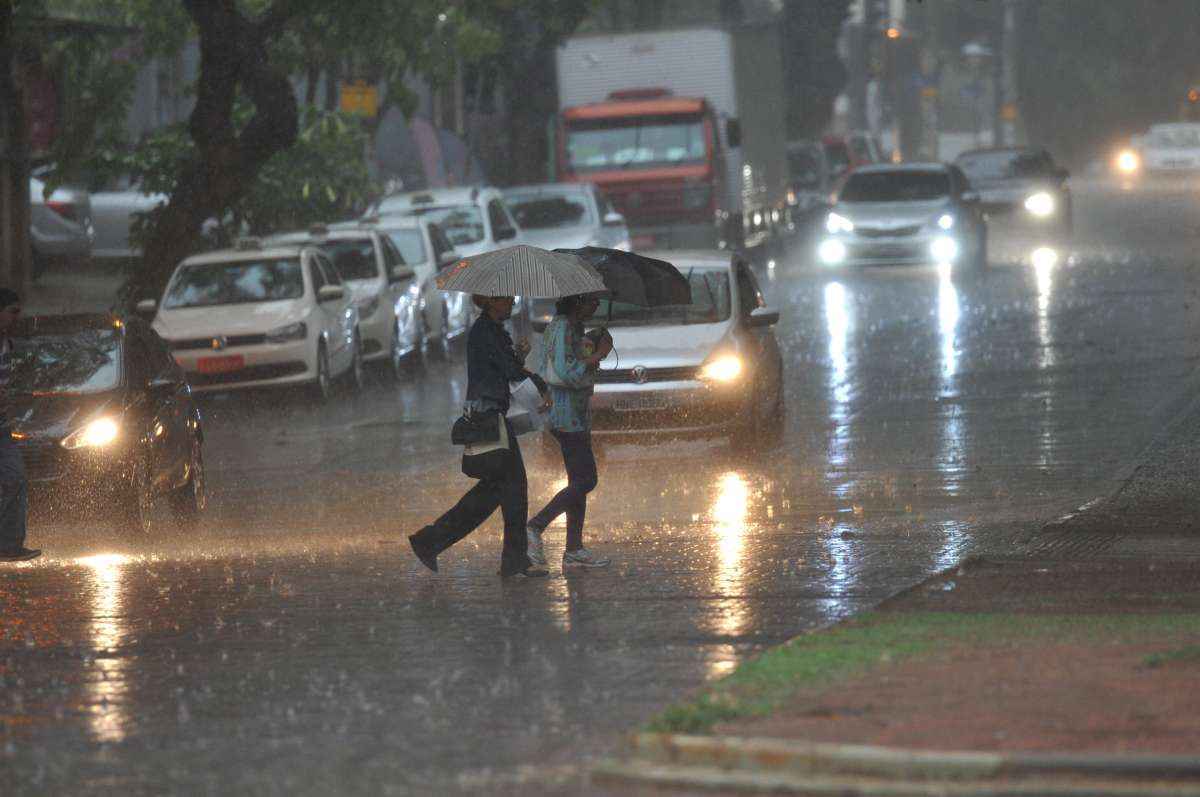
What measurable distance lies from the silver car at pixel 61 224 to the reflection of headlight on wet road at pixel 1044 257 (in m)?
15.4

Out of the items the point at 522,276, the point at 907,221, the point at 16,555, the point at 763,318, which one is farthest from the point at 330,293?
the point at 907,221

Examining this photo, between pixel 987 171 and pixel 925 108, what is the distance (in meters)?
47.2

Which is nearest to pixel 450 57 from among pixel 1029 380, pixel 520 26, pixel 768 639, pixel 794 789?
pixel 520 26

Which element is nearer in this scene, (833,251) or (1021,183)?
(833,251)

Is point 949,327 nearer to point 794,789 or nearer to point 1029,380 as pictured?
point 1029,380

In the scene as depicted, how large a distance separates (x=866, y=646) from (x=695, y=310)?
932 centimetres

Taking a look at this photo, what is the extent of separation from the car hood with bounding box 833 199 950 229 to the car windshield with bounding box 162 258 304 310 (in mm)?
15070

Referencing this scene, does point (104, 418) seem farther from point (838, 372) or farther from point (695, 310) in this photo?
point (838, 372)

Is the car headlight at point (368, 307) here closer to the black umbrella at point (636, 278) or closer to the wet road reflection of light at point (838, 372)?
the wet road reflection of light at point (838, 372)

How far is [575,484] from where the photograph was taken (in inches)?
469

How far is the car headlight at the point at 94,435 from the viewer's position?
1402 centimetres

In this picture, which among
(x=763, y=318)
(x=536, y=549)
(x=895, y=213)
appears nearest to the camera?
(x=536, y=549)

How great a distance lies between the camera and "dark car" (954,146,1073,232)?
155 feet

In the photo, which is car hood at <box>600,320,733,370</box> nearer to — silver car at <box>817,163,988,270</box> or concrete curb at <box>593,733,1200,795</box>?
concrete curb at <box>593,733,1200,795</box>
